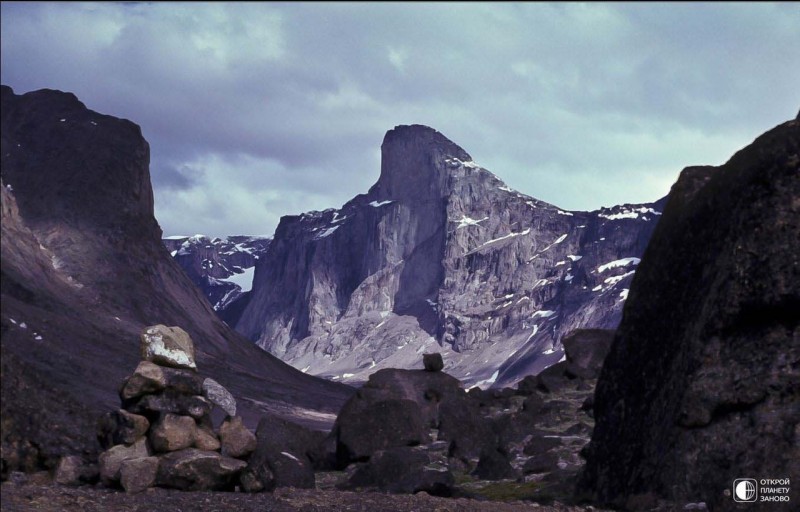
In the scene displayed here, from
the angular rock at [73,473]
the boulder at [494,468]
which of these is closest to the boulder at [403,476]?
the boulder at [494,468]

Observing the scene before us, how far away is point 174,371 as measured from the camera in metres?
27.0

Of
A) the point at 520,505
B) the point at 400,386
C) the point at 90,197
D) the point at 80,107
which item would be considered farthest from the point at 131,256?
the point at 520,505

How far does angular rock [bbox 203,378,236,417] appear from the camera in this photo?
2734 cm

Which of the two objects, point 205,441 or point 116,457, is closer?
point 116,457

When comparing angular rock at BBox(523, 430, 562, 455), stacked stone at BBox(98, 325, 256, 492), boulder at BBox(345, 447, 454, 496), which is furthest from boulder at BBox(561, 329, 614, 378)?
stacked stone at BBox(98, 325, 256, 492)

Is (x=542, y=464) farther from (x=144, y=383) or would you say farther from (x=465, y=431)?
(x=144, y=383)

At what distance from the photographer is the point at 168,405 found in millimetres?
26219

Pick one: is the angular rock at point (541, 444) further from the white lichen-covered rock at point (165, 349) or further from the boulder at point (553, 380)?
the boulder at point (553, 380)

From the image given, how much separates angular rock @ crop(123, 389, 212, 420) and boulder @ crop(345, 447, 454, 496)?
5947 mm

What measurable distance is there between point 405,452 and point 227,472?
25.4 feet

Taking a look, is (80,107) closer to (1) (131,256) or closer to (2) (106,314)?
(1) (131,256)

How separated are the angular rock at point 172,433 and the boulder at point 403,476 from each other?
6119mm

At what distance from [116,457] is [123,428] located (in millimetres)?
1044

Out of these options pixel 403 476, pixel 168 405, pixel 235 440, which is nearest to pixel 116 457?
pixel 168 405
